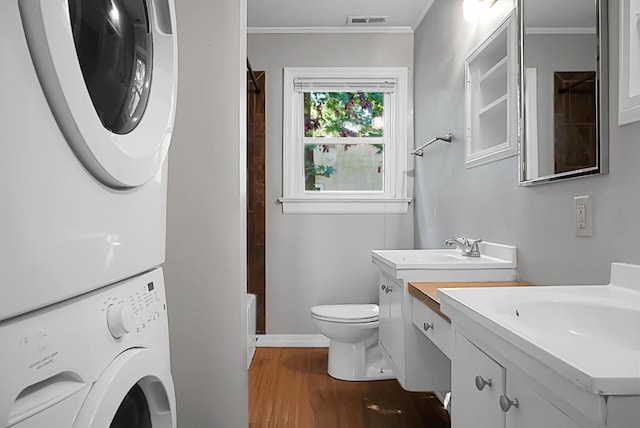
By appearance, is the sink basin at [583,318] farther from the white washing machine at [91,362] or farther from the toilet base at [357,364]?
the toilet base at [357,364]

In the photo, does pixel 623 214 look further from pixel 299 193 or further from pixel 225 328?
pixel 299 193

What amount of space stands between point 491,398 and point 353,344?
6.31 feet

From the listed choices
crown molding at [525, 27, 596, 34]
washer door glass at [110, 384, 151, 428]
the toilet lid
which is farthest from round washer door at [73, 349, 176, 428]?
the toilet lid

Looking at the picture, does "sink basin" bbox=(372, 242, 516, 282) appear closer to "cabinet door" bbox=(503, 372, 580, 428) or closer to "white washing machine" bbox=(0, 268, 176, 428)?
"cabinet door" bbox=(503, 372, 580, 428)

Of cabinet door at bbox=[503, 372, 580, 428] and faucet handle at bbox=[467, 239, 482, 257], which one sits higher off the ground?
faucet handle at bbox=[467, 239, 482, 257]

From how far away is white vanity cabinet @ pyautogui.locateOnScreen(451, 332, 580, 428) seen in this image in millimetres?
712

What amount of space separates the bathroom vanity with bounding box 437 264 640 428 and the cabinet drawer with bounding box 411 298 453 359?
29 centimetres

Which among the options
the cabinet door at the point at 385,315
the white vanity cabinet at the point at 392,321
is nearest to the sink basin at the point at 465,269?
the white vanity cabinet at the point at 392,321

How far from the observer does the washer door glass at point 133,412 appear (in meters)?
0.82

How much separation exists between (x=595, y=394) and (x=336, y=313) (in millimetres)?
2329

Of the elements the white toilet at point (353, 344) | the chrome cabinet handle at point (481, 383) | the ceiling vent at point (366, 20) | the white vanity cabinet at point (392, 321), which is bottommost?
the white toilet at point (353, 344)

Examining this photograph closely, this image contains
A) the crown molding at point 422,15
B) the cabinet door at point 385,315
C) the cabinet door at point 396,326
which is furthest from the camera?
the crown molding at point 422,15

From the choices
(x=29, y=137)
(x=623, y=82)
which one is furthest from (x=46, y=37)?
(x=623, y=82)

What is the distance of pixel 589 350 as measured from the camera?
0.65 meters
